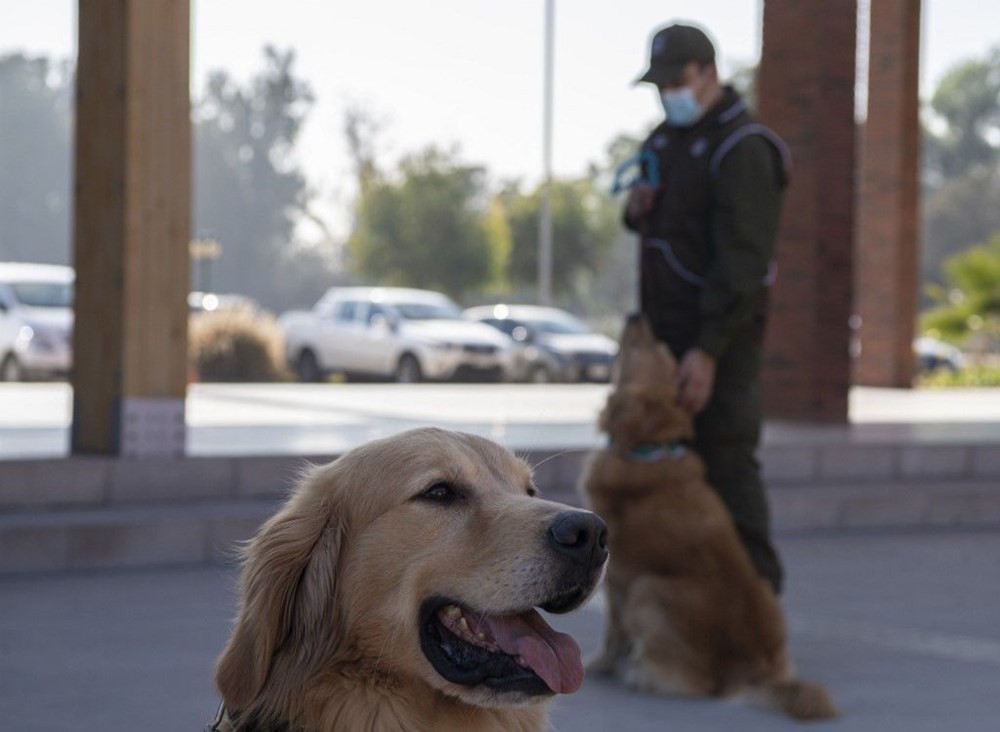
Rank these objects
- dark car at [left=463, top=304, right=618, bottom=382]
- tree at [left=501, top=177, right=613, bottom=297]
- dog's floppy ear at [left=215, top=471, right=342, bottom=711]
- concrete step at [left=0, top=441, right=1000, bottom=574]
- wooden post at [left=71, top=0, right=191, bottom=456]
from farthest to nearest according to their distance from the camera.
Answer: tree at [left=501, top=177, right=613, bottom=297]
dark car at [left=463, top=304, right=618, bottom=382]
wooden post at [left=71, top=0, right=191, bottom=456]
concrete step at [left=0, top=441, right=1000, bottom=574]
dog's floppy ear at [left=215, top=471, right=342, bottom=711]

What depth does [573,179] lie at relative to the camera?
58.2 metres

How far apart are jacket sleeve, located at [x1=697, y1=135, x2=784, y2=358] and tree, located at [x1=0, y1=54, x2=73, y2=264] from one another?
86.3 metres

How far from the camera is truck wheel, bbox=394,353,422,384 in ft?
83.7

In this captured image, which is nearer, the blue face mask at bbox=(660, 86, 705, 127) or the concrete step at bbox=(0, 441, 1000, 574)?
the blue face mask at bbox=(660, 86, 705, 127)

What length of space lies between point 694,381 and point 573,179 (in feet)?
176

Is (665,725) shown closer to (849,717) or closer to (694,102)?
(849,717)

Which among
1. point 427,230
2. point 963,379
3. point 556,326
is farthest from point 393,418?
point 427,230

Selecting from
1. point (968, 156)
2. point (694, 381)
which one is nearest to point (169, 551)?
point (694, 381)

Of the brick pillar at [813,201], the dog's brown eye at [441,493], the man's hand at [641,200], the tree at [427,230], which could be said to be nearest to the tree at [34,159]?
the tree at [427,230]

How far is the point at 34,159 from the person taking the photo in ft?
311

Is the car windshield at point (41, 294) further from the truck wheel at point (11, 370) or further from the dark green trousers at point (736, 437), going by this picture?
the dark green trousers at point (736, 437)

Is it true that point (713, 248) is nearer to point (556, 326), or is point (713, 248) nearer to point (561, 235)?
point (556, 326)

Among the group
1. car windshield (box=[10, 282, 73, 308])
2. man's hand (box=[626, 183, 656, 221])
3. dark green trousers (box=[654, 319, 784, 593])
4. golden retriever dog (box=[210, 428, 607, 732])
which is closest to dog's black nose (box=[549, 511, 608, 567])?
golden retriever dog (box=[210, 428, 607, 732])

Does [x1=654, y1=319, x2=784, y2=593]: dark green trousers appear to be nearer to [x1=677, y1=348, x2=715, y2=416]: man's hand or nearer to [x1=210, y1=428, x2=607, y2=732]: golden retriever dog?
[x1=677, y1=348, x2=715, y2=416]: man's hand
